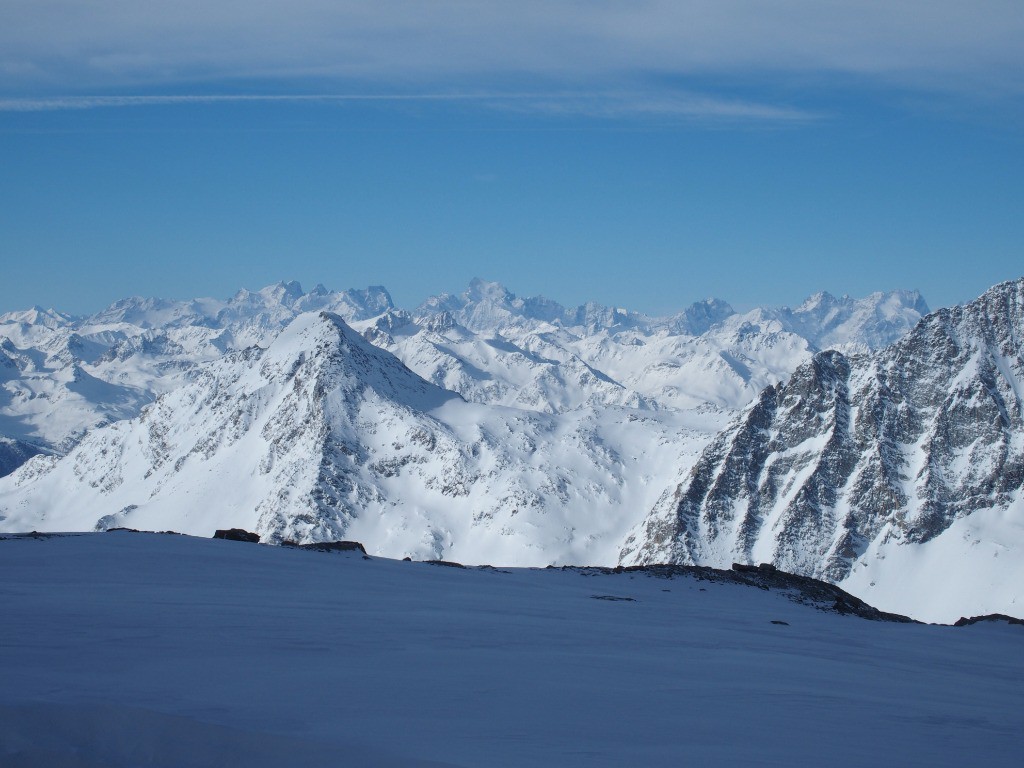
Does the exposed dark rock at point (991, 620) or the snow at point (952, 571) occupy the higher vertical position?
the exposed dark rock at point (991, 620)

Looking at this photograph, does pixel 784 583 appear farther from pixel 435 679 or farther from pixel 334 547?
pixel 435 679

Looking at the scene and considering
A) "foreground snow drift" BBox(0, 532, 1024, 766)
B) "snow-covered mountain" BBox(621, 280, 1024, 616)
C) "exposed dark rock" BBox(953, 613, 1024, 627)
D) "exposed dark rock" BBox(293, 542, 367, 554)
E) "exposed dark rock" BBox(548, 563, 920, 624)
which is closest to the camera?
"foreground snow drift" BBox(0, 532, 1024, 766)

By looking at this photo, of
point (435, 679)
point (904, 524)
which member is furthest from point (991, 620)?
point (904, 524)

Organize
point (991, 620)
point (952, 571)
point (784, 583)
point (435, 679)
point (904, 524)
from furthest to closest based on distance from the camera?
point (904, 524), point (952, 571), point (784, 583), point (991, 620), point (435, 679)

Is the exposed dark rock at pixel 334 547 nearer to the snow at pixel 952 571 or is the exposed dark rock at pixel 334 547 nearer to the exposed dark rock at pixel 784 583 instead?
the exposed dark rock at pixel 784 583

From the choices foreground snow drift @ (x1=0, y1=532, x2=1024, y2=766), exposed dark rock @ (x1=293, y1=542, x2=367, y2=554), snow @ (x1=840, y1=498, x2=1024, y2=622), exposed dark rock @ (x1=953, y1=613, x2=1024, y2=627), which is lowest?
snow @ (x1=840, y1=498, x2=1024, y2=622)

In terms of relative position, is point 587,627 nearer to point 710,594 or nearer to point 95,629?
point 95,629

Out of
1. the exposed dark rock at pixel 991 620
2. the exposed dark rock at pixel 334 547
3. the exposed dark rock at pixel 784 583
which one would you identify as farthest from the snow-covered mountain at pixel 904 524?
the exposed dark rock at pixel 334 547


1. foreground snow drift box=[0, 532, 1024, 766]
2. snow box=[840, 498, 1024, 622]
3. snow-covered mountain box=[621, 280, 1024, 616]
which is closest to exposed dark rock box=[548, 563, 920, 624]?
foreground snow drift box=[0, 532, 1024, 766]

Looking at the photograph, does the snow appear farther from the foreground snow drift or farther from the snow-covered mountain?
the foreground snow drift
